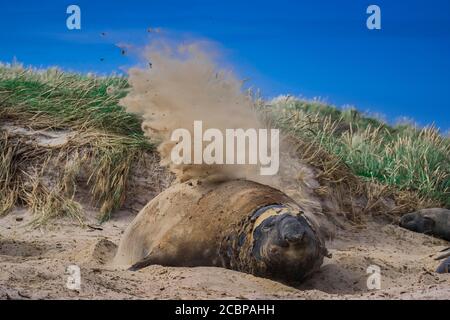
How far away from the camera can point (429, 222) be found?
10148mm

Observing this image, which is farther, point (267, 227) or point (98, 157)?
point (98, 157)

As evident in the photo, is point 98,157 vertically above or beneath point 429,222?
above

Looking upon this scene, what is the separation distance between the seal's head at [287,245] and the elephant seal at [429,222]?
16.2ft

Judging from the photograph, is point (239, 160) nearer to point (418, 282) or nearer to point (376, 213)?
point (418, 282)

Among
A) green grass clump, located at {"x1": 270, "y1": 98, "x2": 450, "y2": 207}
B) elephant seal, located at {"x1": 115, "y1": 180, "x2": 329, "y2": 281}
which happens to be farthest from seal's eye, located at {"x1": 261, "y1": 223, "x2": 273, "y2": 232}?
green grass clump, located at {"x1": 270, "y1": 98, "x2": 450, "y2": 207}

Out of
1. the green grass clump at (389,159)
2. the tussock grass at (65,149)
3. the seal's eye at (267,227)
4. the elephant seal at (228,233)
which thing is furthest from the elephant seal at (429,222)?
the seal's eye at (267,227)

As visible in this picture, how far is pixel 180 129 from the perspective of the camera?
632 centimetres

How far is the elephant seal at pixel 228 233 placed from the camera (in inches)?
202

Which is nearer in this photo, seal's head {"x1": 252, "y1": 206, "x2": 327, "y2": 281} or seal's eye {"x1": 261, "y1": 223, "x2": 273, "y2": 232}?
seal's head {"x1": 252, "y1": 206, "x2": 327, "y2": 281}
